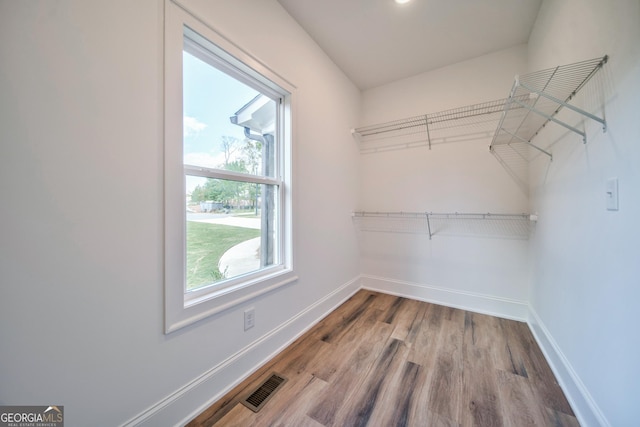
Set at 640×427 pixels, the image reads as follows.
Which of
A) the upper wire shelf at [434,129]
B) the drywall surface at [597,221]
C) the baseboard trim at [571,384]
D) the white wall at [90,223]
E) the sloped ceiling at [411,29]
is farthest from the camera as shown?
the upper wire shelf at [434,129]

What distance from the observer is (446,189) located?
251cm

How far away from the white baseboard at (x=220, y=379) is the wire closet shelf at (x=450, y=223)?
136 centimetres

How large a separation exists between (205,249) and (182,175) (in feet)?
1.50

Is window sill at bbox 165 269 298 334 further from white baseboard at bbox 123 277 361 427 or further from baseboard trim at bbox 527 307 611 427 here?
baseboard trim at bbox 527 307 611 427

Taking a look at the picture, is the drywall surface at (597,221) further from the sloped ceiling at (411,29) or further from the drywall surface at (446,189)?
the drywall surface at (446,189)

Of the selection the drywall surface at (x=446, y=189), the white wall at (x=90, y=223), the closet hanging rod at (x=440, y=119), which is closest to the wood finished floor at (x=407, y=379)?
the white wall at (x=90, y=223)

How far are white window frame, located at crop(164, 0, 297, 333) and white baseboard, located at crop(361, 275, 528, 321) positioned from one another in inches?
65.0

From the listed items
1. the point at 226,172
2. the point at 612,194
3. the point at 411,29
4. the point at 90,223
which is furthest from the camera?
the point at 411,29

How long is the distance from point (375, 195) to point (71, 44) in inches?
106

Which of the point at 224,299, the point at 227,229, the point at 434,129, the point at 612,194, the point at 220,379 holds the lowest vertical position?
the point at 220,379

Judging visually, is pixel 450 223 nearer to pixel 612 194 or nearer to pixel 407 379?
pixel 612 194

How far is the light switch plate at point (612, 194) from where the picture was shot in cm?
96

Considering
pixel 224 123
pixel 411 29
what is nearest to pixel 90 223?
pixel 224 123

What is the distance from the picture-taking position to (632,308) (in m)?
0.85
